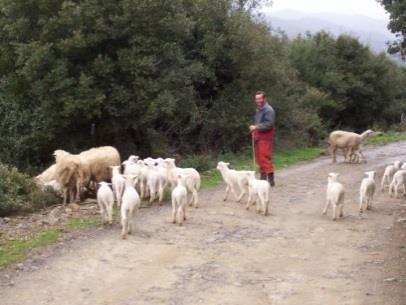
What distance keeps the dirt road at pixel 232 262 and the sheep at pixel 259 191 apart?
27cm

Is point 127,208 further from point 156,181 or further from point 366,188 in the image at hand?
point 366,188

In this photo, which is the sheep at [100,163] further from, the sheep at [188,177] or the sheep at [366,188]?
the sheep at [366,188]

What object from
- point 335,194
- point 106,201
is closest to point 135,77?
point 106,201

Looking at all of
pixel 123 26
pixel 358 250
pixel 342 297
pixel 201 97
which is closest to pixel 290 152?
pixel 201 97

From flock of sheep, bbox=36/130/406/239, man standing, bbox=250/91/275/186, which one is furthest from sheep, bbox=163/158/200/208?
man standing, bbox=250/91/275/186

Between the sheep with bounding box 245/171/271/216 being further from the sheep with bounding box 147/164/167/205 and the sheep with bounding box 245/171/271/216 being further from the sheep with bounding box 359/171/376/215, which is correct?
the sheep with bounding box 359/171/376/215

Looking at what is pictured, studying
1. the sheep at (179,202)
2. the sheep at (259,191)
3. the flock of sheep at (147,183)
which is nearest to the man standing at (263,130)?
the flock of sheep at (147,183)

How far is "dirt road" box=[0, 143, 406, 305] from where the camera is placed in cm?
773

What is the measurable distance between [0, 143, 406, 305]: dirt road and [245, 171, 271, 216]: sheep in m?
0.27

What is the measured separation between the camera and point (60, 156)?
1436cm

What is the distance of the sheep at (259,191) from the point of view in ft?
39.7

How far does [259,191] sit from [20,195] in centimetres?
570

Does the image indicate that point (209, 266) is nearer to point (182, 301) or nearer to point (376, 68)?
point (182, 301)

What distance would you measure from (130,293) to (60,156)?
23.6ft
